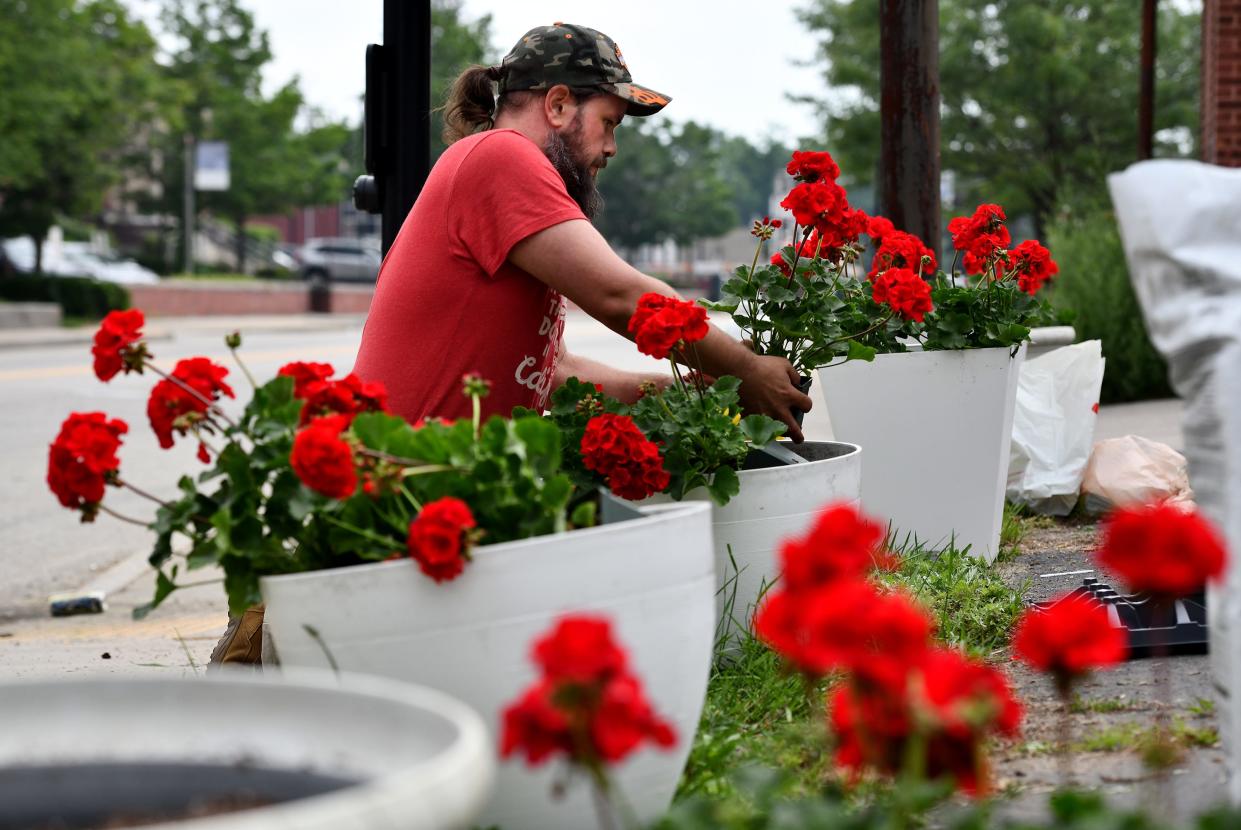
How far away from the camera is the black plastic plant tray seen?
134 inches

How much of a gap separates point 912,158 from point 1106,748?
4382mm

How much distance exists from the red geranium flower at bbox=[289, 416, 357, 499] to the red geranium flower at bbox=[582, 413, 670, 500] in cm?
88

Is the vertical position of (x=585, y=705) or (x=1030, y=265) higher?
(x=1030, y=265)

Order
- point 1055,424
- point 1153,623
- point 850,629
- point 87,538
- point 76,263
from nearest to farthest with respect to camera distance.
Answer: point 850,629 → point 1153,623 → point 1055,424 → point 87,538 → point 76,263

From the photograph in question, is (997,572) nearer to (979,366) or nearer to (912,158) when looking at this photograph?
(979,366)

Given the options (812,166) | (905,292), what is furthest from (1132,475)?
(812,166)

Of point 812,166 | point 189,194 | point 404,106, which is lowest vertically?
point 812,166

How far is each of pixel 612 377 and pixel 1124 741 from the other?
A: 5.28 ft

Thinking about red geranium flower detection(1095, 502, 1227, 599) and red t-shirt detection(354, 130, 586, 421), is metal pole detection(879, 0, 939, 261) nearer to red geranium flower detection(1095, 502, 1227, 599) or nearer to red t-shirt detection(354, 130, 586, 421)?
red t-shirt detection(354, 130, 586, 421)

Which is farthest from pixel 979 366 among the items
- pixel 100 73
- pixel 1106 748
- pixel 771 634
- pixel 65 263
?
pixel 65 263

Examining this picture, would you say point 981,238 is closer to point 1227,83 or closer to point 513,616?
point 513,616

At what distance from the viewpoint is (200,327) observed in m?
30.3

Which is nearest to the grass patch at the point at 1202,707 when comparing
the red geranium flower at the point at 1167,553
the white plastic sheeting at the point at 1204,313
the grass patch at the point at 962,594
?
the grass patch at the point at 962,594

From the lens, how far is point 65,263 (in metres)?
42.5
